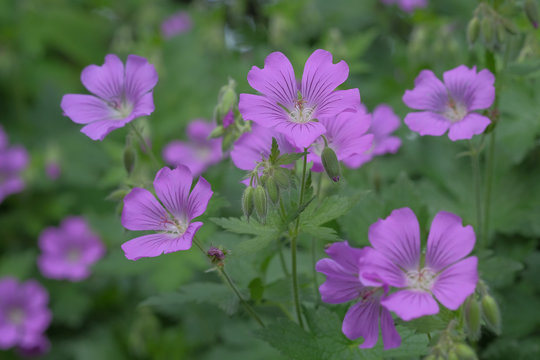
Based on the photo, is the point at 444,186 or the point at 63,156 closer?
the point at 444,186

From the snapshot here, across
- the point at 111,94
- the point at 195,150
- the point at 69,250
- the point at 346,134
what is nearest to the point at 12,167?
the point at 69,250

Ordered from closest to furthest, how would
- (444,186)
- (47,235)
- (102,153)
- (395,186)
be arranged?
(395,186) → (444,186) → (47,235) → (102,153)

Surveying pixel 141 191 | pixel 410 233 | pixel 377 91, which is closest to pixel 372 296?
pixel 410 233

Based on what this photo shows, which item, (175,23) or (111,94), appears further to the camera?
(175,23)

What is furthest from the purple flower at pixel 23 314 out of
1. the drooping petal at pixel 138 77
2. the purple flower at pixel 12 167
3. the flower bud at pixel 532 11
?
the flower bud at pixel 532 11

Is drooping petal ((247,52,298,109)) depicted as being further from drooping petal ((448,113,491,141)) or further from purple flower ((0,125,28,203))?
purple flower ((0,125,28,203))

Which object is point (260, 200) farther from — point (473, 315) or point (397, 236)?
point (473, 315)

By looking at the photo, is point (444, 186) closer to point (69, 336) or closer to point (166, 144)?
point (166, 144)
